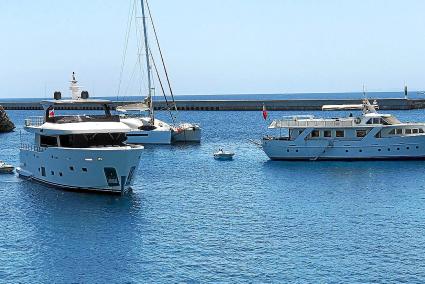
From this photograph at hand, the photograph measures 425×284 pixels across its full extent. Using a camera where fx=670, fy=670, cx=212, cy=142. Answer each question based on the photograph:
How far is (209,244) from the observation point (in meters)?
31.7

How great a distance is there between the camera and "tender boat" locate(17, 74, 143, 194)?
4334 centimetres

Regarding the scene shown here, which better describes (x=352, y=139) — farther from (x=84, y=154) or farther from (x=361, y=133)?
(x=84, y=154)

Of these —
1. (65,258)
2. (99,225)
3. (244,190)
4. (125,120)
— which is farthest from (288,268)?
(125,120)

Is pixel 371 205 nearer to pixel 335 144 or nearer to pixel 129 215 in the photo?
pixel 129 215

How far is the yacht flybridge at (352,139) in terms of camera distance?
6191cm

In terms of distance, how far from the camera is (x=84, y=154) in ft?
142

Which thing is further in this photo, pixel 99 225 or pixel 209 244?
pixel 99 225

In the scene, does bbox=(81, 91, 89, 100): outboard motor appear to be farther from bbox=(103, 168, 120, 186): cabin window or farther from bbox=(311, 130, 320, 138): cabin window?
bbox=(311, 130, 320, 138): cabin window

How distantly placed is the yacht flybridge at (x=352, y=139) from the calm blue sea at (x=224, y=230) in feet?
23.1

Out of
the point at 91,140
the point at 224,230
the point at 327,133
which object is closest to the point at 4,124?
the point at 327,133

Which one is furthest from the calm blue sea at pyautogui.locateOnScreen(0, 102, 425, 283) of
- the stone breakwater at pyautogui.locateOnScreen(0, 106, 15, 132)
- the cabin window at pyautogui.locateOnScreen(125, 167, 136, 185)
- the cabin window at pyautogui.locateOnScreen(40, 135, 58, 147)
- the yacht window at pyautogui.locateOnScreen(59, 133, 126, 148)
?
the stone breakwater at pyautogui.locateOnScreen(0, 106, 15, 132)

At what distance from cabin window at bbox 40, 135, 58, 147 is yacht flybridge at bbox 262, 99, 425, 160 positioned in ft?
74.4

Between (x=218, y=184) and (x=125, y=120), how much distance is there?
1493 inches

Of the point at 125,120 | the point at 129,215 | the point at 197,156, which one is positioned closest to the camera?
the point at 129,215
